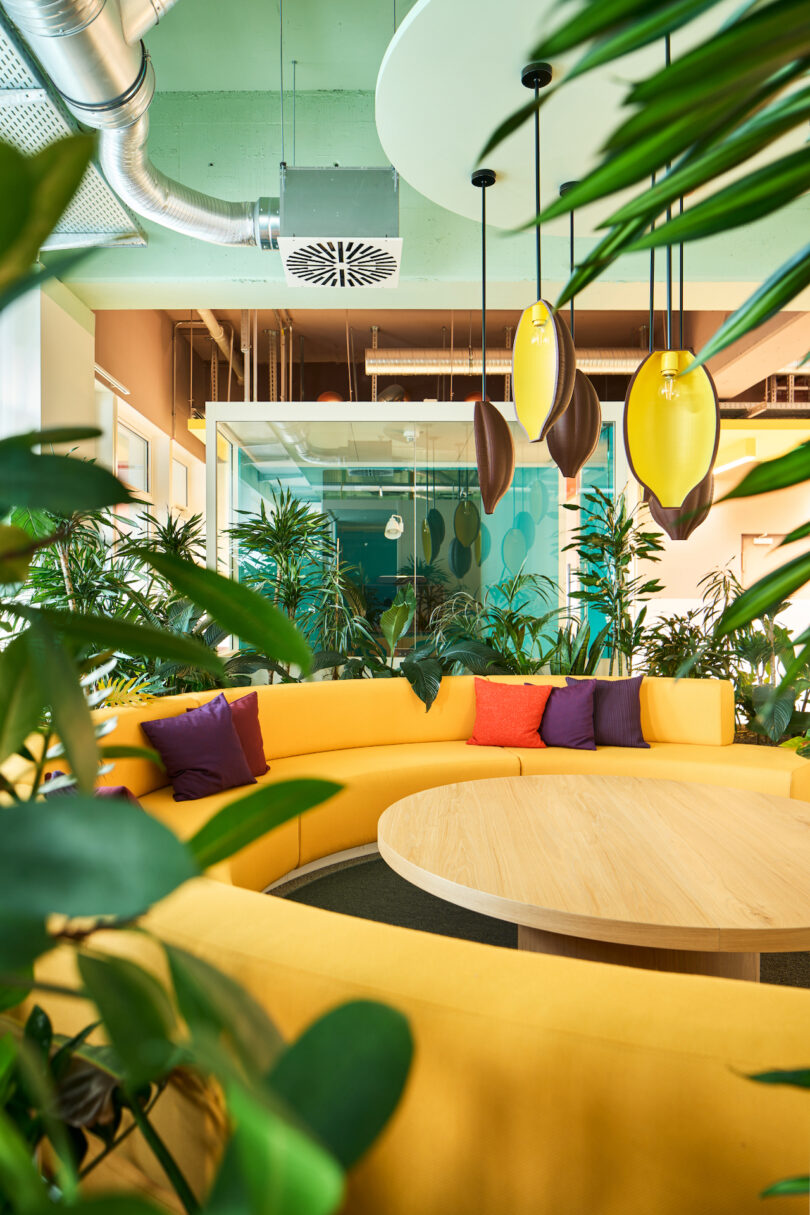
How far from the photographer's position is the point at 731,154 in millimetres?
369

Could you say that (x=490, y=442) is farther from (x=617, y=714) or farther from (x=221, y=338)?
(x=221, y=338)

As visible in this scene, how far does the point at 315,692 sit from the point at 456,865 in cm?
196

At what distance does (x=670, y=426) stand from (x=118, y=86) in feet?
7.84

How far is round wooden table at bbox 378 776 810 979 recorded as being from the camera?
1.43 m

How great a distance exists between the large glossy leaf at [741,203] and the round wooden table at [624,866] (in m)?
1.36

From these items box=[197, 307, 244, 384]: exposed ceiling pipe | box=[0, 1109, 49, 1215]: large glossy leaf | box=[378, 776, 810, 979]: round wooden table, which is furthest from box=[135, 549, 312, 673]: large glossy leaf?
box=[197, 307, 244, 384]: exposed ceiling pipe

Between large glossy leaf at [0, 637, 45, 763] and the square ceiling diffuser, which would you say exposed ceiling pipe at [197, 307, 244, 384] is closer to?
the square ceiling diffuser

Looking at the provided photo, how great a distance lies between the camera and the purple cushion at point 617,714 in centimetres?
364

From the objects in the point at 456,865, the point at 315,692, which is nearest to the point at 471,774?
the point at 315,692

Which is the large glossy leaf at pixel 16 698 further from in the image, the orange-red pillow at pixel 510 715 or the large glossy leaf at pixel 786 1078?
the orange-red pillow at pixel 510 715

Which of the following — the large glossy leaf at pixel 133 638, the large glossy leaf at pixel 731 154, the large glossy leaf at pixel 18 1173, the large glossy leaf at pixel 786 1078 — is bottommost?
the large glossy leaf at pixel 786 1078

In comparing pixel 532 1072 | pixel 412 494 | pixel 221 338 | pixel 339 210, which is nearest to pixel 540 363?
pixel 532 1072

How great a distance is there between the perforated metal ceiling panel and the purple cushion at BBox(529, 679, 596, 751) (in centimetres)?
286

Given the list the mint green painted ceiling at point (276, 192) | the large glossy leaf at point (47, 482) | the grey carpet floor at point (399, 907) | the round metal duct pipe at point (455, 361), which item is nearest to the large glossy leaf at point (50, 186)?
the large glossy leaf at point (47, 482)
